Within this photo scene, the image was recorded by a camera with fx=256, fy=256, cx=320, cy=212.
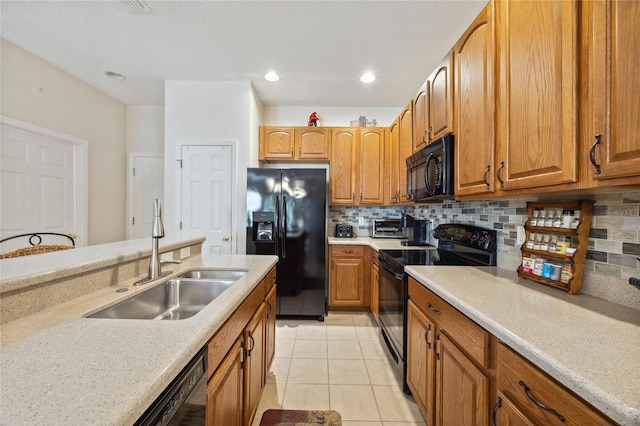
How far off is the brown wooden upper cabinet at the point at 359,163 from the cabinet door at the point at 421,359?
6.31 ft

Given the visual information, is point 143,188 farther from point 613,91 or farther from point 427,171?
point 613,91

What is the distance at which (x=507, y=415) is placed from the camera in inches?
31.1

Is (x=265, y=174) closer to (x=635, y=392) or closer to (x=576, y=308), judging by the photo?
(x=576, y=308)

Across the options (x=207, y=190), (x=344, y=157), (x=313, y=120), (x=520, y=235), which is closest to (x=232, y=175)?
(x=207, y=190)

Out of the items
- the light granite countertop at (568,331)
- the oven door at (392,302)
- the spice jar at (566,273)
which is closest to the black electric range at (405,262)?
the oven door at (392,302)

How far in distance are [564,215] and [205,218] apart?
10.2 ft

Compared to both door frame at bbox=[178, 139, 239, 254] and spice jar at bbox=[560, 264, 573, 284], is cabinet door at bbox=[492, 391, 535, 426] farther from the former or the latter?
door frame at bbox=[178, 139, 239, 254]

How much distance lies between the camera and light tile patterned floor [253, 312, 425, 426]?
1.61m

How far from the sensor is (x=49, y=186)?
2.77 meters

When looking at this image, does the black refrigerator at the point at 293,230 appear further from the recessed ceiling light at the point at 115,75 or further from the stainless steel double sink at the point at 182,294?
the recessed ceiling light at the point at 115,75

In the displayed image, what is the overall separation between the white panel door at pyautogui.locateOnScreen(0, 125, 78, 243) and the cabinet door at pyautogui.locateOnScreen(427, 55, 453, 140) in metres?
3.79

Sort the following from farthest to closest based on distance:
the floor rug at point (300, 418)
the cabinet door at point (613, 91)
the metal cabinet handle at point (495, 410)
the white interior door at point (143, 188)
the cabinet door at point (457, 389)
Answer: the white interior door at point (143, 188) → the floor rug at point (300, 418) → the cabinet door at point (457, 389) → the metal cabinet handle at point (495, 410) → the cabinet door at point (613, 91)

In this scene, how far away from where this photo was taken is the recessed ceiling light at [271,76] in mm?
2741

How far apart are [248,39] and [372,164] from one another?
76.8 inches
